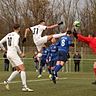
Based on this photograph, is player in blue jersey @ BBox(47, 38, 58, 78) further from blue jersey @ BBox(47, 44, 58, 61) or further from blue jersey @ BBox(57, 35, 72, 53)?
blue jersey @ BBox(57, 35, 72, 53)

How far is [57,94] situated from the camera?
1506 cm

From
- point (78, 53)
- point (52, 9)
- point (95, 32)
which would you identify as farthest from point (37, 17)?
point (78, 53)

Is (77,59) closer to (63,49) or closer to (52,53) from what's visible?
(52,53)

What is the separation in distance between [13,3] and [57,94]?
172 feet

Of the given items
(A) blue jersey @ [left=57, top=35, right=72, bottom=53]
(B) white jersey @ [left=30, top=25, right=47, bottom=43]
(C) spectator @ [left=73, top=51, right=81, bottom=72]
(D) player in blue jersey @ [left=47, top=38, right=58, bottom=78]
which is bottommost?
(C) spectator @ [left=73, top=51, right=81, bottom=72]

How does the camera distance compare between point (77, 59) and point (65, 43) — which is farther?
point (77, 59)

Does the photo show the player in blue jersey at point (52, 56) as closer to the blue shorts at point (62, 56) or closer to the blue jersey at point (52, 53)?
the blue jersey at point (52, 53)

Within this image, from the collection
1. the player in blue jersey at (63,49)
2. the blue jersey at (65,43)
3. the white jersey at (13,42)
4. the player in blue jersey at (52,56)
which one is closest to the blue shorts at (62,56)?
the player in blue jersey at (63,49)

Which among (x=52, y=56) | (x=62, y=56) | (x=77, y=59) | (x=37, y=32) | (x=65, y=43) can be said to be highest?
(x=37, y=32)

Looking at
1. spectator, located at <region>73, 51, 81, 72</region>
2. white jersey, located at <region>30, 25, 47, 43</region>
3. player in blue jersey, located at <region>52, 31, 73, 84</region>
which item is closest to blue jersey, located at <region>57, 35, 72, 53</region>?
player in blue jersey, located at <region>52, 31, 73, 84</region>

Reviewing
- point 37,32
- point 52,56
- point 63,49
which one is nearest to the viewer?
point 37,32

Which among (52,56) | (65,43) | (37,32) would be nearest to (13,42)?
(37,32)

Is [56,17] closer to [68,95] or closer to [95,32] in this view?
[95,32]

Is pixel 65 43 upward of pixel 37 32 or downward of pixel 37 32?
downward
